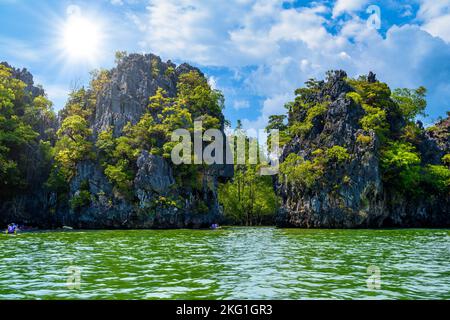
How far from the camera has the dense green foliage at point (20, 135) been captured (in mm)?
42000

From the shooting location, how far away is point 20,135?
4347cm

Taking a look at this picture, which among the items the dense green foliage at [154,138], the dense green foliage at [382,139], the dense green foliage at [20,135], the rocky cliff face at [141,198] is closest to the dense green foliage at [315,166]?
the dense green foliage at [382,139]

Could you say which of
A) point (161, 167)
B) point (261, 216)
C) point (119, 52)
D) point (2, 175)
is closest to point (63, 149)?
point (2, 175)

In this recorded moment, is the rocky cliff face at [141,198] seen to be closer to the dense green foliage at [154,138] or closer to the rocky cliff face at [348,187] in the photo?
the dense green foliage at [154,138]

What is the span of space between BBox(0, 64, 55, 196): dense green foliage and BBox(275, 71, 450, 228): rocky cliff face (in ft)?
89.1

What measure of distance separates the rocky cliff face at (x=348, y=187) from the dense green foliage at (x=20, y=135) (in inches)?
1069

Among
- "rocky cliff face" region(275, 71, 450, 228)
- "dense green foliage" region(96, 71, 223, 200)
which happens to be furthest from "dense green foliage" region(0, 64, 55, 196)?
"rocky cliff face" region(275, 71, 450, 228)

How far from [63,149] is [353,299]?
1686 inches

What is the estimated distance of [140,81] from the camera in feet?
179

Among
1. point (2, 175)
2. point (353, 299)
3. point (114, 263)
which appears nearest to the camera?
point (353, 299)

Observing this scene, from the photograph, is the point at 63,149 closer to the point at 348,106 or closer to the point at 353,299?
the point at 348,106

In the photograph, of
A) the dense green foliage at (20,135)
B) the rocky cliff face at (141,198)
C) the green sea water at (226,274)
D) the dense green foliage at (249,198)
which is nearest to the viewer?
the green sea water at (226,274)

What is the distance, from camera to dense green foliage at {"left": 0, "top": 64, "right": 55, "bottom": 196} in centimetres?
4200
